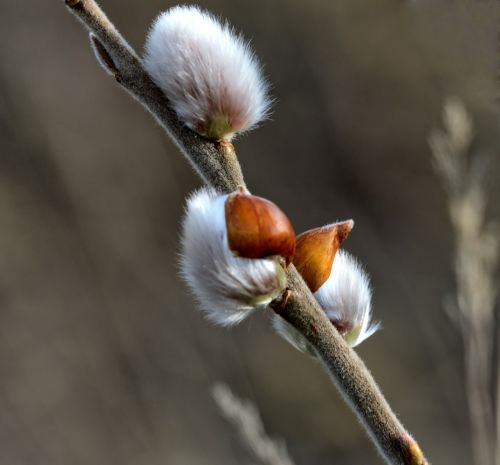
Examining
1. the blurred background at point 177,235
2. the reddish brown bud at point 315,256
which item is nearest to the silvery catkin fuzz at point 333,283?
the reddish brown bud at point 315,256

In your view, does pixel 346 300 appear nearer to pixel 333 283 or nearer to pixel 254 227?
pixel 333 283

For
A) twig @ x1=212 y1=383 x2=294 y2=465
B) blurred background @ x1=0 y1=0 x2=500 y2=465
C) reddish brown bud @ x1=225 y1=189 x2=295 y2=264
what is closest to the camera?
reddish brown bud @ x1=225 y1=189 x2=295 y2=264

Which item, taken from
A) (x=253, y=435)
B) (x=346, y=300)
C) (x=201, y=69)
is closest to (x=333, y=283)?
(x=346, y=300)

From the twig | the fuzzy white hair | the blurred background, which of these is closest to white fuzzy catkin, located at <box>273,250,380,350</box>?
the fuzzy white hair

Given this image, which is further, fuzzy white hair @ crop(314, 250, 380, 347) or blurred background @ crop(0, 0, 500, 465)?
blurred background @ crop(0, 0, 500, 465)

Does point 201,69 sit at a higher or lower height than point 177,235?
lower

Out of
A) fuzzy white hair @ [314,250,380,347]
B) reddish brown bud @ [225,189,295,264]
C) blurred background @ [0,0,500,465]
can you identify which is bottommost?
fuzzy white hair @ [314,250,380,347]

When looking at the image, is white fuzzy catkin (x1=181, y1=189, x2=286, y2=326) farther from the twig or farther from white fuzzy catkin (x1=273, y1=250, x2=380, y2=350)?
the twig

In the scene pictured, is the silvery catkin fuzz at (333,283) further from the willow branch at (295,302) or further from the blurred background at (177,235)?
the blurred background at (177,235)
